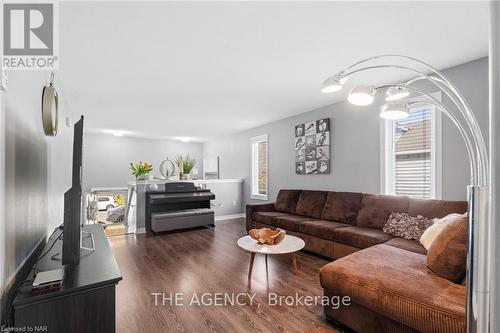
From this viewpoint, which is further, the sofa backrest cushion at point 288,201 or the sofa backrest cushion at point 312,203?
the sofa backrest cushion at point 288,201

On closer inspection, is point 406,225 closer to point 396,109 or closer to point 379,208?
point 379,208

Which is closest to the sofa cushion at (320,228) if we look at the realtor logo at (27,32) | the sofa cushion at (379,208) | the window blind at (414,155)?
the sofa cushion at (379,208)

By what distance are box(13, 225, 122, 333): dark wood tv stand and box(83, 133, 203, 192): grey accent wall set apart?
6.61m

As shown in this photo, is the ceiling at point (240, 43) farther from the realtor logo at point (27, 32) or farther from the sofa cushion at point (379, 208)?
the sofa cushion at point (379, 208)

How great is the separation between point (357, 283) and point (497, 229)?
1438 millimetres

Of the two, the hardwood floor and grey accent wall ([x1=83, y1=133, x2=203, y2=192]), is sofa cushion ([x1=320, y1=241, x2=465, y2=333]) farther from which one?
grey accent wall ([x1=83, y1=133, x2=203, y2=192])

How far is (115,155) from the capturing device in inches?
287

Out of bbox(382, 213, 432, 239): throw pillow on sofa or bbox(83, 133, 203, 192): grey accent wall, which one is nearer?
bbox(382, 213, 432, 239): throw pillow on sofa

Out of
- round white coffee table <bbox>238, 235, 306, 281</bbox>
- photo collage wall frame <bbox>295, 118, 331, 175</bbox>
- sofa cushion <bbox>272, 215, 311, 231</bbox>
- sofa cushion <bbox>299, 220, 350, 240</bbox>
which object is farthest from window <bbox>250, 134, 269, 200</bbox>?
round white coffee table <bbox>238, 235, 306, 281</bbox>

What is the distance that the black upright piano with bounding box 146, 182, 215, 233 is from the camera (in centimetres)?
466

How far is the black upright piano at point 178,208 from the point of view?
15.3 ft

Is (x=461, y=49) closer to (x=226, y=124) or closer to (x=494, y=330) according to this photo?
(x=494, y=330)

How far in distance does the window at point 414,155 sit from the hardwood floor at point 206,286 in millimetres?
1553

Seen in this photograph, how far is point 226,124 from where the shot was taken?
574cm
